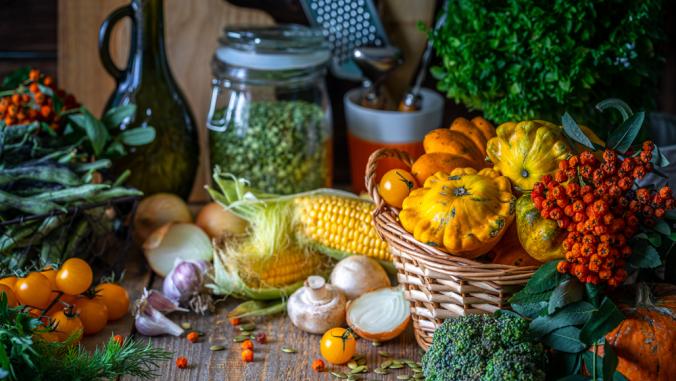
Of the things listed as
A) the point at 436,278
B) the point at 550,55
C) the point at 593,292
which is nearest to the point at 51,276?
the point at 436,278

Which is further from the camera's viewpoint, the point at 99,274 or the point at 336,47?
the point at 336,47

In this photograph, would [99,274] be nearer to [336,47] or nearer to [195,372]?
[195,372]

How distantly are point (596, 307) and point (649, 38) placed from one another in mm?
691

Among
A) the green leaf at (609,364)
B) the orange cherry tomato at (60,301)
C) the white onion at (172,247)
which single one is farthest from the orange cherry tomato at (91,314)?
the green leaf at (609,364)

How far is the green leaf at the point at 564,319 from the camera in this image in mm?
1023

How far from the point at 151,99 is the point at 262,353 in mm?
683

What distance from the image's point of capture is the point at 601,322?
101 centimetres

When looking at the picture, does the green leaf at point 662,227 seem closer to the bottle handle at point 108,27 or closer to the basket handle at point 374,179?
the basket handle at point 374,179

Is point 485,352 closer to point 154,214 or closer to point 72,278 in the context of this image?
point 72,278

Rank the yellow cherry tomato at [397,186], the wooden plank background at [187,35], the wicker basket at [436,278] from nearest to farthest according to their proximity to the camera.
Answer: the wicker basket at [436,278]
the yellow cherry tomato at [397,186]
the wooden plank background at [187,35]

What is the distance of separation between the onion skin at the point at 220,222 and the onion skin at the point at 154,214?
56 millimetres

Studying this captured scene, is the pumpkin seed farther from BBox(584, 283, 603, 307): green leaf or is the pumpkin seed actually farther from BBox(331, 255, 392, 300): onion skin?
BBox(584, 283, 603, 307): green leaf

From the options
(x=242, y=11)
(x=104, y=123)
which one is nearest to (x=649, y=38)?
(x=242, y=11)

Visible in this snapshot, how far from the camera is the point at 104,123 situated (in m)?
1.60
